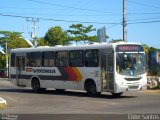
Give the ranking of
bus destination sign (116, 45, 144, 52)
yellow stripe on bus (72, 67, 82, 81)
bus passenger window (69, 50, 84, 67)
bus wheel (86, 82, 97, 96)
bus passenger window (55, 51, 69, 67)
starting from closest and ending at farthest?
bus destination sign (116, 45, 144, 52)
bus wheel (86, 82, 97, 96)
bus passenger window (69, 50, 84, 67)
yellow stripe on bus (72, 67, 82, 81)
bus passenger window (55, 51, 69, 67)

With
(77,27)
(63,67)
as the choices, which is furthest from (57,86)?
(77,27)

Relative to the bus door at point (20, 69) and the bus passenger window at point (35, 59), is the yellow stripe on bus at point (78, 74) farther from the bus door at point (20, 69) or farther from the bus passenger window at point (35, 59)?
the bus door at point (20, 69)

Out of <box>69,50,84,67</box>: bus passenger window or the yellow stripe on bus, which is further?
the yellow stripe on bus

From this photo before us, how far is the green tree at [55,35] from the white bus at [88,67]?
165 feet

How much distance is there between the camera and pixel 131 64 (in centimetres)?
2453

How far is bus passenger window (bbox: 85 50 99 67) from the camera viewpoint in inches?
990

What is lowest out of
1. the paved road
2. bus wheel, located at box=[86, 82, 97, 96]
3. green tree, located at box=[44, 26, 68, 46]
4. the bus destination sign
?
the paved road

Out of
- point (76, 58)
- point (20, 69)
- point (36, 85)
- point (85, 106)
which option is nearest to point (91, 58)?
point (76, 58)

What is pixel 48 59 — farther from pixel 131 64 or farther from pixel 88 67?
pixel 131 64

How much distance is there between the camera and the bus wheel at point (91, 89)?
25.4 meters

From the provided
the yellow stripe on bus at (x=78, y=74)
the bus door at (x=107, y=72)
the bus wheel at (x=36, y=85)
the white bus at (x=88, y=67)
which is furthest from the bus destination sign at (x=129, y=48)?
the bus wheel at (x=36, y=85)

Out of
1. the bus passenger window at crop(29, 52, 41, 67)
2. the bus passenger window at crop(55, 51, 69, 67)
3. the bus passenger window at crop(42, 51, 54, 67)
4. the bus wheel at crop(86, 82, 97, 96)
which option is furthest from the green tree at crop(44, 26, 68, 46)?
the bus wheel at crop(86, 82, 97, 96)

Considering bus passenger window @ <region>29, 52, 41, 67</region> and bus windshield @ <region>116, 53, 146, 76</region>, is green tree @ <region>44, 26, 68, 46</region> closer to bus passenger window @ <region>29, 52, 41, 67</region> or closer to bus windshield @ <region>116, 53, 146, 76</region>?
bus passenger window @ <region>29, 52, 41, 67</region>

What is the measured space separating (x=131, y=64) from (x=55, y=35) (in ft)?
196
